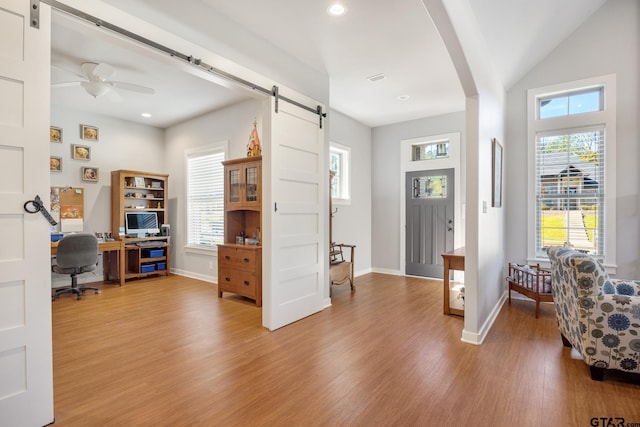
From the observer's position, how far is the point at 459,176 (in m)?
5.22

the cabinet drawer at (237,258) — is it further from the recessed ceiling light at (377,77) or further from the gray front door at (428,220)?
the gray front door at (428,220)

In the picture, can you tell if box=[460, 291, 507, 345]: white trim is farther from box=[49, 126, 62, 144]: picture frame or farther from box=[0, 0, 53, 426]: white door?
box=[49, 126, 62, 144]: picture frame

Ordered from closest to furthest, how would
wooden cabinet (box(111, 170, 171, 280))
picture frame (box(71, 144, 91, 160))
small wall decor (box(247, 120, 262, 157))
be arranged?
small wall decor (box(247, 120, 262, 157)), picture frame (box(71, 144, 91, 160)), wooden cabinet (box(111, 170, 171, 280))

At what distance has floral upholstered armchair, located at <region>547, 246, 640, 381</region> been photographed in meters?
2.09

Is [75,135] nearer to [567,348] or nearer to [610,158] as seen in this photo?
[567,348]

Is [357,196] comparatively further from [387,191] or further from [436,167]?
[436,167]

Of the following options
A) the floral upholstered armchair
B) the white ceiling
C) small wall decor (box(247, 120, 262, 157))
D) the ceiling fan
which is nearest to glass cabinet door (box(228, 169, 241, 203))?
small wall decor (box(247, 120, 262, 157))

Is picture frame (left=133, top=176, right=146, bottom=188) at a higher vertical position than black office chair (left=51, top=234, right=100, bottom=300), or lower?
higher

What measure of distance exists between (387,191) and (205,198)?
3450 millimetres

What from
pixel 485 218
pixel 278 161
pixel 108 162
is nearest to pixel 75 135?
pixel 108 162

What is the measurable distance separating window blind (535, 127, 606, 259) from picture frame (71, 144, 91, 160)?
7053mm

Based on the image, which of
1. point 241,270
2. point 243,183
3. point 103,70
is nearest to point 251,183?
Result: point 243,183

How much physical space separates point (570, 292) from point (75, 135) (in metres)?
6.86

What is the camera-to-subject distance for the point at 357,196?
5.93 m
